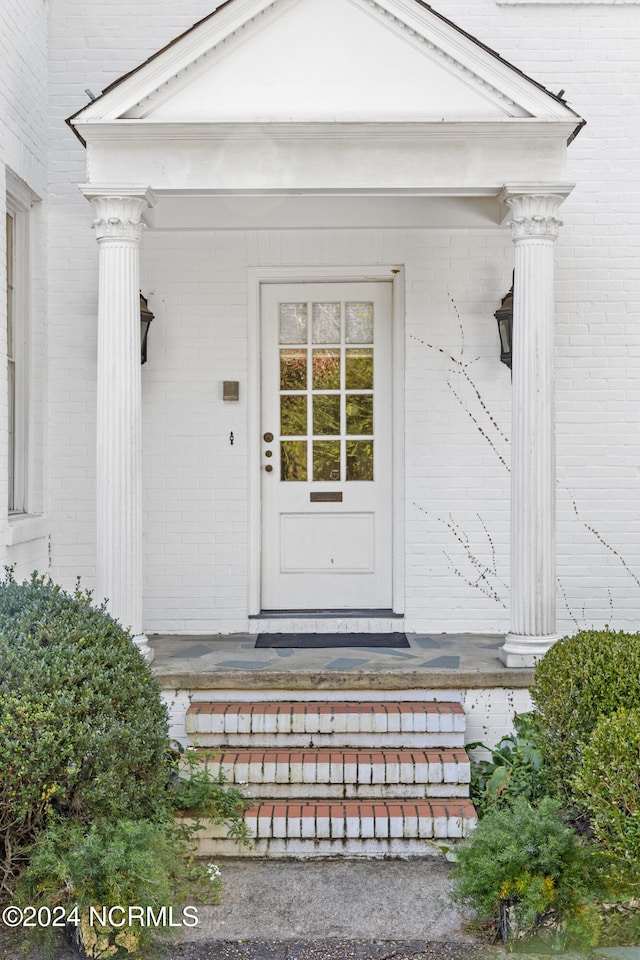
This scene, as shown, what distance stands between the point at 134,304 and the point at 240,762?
248 centimetres

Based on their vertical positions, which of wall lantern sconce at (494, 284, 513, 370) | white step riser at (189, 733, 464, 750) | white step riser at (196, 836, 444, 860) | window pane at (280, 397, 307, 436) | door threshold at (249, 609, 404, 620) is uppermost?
wall lantern sconce at (494, 284, 513, 370)

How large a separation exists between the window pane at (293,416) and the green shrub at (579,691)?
3015 millimetres

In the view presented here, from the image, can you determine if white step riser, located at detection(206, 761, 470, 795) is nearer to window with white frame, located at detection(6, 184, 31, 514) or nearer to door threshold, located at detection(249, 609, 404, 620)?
door threshold, located at detection(249, 609, 404, 620)

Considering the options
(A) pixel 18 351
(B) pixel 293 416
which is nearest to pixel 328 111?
(B) pixel 293 416

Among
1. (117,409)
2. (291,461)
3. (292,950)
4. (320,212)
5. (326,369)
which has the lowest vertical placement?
(292,950)

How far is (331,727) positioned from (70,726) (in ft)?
5.57

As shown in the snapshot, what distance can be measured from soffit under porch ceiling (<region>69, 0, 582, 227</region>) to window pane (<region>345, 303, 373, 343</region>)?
1.50m

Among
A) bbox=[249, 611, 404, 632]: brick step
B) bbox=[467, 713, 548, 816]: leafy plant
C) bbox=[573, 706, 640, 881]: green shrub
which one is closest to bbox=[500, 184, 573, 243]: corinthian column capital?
bbox=[467, 713, 548, 816]: leafy plant

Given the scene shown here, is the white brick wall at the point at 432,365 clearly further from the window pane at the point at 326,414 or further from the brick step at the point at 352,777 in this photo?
the brick step at the point at 352,777

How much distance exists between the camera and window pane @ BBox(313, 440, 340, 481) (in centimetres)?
673

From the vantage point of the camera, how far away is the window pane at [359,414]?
22.1 feet

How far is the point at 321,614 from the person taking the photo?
21.6ft

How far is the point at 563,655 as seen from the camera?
4.13m

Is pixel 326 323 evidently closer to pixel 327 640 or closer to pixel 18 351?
pixel 18 351
